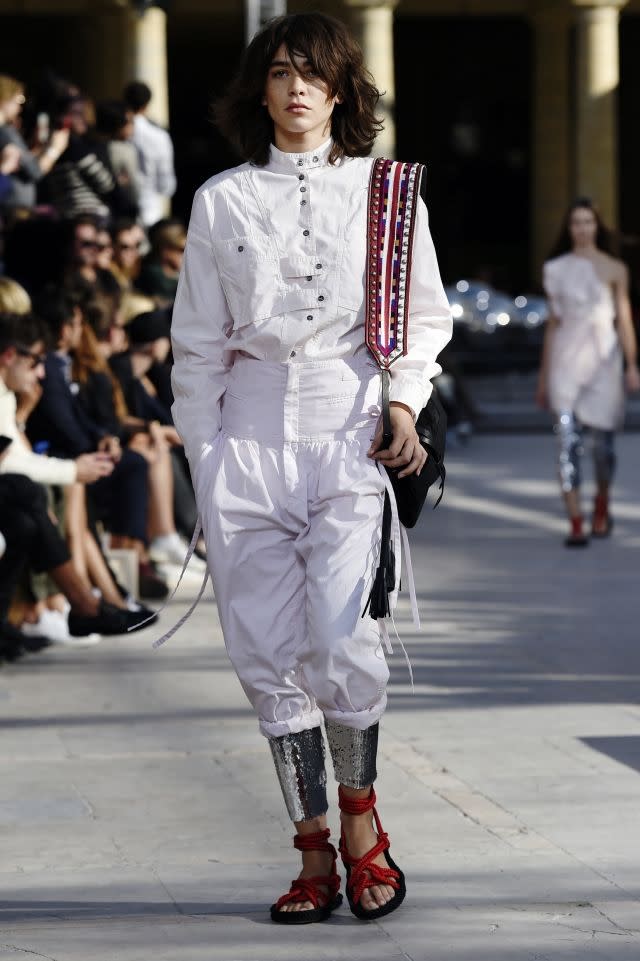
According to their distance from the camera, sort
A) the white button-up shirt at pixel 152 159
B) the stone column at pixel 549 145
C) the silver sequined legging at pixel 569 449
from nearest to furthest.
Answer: the silver sequined legging at pixel 569 449 → the white button-up shirt at pixel 152 159 → the stone column at pixel 549 145

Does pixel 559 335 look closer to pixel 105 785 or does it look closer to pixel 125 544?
pixel 125 544

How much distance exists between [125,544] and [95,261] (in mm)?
1987

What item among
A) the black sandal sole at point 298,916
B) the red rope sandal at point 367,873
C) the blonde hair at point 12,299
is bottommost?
the black sandal sole at point 298,916

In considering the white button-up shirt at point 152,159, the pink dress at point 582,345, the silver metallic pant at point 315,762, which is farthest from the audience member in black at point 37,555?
the white button-up shirt at point 152,159

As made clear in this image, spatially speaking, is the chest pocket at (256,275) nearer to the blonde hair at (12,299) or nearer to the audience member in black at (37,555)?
the audience member in black at (37,555)

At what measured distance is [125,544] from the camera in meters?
9.52

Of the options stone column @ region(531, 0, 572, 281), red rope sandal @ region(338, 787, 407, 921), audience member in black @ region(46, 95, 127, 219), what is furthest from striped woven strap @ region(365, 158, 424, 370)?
stone column @ region(531, 0, 572, 281)

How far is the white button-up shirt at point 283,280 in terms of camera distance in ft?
14.5

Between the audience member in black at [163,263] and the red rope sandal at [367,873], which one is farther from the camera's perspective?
the audience member in black at [163,263]

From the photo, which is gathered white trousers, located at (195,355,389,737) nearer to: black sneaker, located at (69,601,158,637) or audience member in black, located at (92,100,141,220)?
black sneaker, located at (69,601,158,637)

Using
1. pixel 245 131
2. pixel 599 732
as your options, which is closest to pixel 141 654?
pixel 599 732

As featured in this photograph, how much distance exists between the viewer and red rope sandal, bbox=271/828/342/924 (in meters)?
4.38

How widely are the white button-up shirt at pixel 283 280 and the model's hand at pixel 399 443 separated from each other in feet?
0.13

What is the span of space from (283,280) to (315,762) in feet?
3.42
